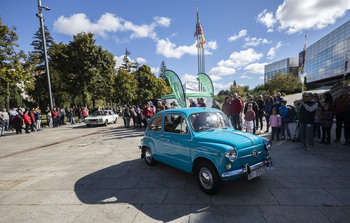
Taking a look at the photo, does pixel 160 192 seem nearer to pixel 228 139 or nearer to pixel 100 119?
pixel 228 139

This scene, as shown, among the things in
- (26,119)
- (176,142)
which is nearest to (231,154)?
(176,142)

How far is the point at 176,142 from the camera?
395 centimetres

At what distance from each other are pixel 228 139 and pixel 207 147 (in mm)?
458

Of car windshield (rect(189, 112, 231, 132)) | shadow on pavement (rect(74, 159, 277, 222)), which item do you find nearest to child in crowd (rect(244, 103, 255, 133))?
car windshield (rect(189, 112, 231, 132))

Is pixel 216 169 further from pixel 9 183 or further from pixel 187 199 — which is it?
pixel 9 183

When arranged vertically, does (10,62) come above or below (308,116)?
above

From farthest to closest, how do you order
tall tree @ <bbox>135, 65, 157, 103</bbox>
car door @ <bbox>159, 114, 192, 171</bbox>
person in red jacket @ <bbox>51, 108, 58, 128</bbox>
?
tall tree @ <bbox>135, 65, 157, 103</bbox> < person in red jacket @ <bbox>51, 108, 58, 128</bbox> < car door @ <bbox>159, 114, 192, 171</bbox>

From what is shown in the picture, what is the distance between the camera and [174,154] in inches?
159

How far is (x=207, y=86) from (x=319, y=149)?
1164cm

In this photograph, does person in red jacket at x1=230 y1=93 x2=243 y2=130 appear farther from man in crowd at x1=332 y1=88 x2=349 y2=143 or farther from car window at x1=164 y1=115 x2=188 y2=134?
car window at x1=164 y1=115 x2=188 y2=134

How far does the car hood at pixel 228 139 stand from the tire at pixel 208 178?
48 cm

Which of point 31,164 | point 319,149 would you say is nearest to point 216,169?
point 319,149

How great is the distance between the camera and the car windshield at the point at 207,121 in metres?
3.87

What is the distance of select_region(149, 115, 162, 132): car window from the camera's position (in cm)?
463
